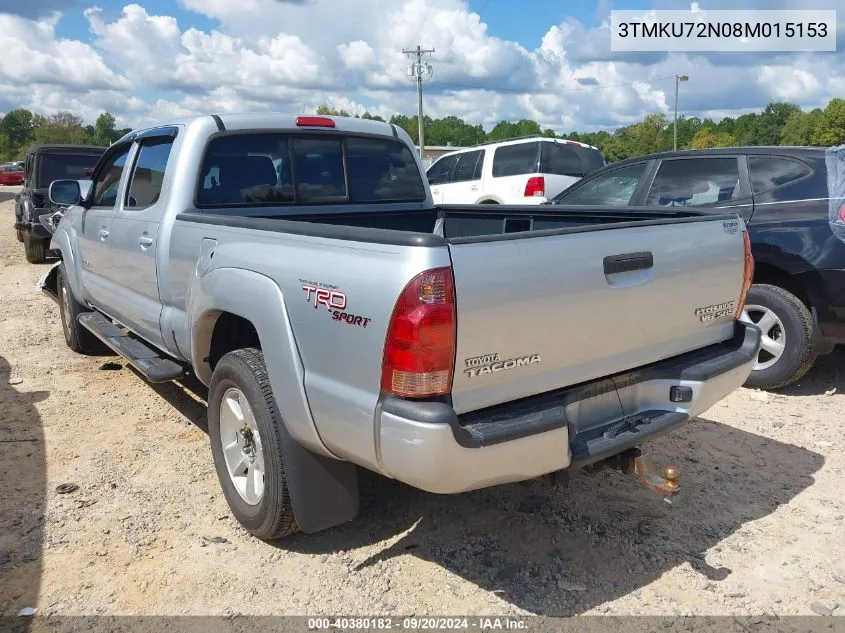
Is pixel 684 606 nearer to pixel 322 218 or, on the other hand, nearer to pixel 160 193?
pixel 322 218

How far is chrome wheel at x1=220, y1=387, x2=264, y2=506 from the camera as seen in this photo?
3152mm

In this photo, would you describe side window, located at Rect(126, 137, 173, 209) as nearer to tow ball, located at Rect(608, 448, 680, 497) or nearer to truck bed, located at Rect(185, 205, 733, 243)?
truck bed, located at Rect(185, 205, 733, 243)

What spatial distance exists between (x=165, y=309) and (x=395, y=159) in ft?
6.00

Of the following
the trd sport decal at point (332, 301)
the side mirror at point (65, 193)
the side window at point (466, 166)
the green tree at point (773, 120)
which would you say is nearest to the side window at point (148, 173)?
the side mirror at point (65, 193)

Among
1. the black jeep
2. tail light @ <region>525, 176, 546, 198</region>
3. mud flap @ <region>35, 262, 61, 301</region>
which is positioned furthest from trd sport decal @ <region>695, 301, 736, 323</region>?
the black jeep

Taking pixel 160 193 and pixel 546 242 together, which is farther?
pixel 160 193

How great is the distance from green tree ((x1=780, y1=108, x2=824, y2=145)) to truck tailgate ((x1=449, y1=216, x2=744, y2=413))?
293 feet

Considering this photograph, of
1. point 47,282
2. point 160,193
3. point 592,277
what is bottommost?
point 47,282

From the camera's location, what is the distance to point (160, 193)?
13.0 ft

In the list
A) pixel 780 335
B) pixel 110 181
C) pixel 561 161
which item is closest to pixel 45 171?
pixel 110 181

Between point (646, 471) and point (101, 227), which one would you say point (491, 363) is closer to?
point (646, 471)

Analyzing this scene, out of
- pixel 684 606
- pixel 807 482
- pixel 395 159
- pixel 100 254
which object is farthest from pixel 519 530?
pixel 100 254

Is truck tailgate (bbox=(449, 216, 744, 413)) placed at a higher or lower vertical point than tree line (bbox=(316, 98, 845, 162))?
lower

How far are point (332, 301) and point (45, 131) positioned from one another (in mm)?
87171
